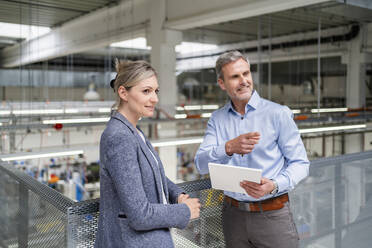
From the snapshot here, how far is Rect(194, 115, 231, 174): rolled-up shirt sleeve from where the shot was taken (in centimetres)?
150

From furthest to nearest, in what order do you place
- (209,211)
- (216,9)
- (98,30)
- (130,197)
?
1. (98,30)
2. (216,9)
3. (209,211)
4. (130,197)

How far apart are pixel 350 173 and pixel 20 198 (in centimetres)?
200

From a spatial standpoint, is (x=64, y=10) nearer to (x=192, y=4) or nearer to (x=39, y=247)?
(x=192, y=4)

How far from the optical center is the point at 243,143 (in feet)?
4.48

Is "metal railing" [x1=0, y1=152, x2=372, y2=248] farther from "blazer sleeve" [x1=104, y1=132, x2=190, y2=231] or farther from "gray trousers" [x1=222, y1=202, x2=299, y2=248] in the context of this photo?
"blazer sleeve" [x1=104, y1=132, x2=190, y2=231]

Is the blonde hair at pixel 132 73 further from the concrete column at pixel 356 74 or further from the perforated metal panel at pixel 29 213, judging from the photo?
the concrete column at pixel 356 74

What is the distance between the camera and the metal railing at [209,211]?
138cm

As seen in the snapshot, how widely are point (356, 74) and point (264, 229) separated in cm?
1013

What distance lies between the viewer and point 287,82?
1716cm

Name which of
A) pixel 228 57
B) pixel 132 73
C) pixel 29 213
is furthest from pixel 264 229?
pixel 29 213

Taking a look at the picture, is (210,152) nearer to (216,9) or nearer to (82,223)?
(82,223)

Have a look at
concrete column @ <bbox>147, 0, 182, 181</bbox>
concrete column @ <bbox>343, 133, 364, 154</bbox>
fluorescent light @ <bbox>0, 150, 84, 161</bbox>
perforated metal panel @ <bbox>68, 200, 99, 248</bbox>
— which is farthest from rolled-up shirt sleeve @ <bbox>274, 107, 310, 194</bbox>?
concrete column @ <bbox>343, 133, 364, 154</bbox>

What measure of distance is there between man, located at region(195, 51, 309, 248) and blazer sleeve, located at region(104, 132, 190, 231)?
18.8 inches

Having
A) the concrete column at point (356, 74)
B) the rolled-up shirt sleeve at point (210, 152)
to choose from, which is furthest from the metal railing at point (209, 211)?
the concrete column at point (356, 74)
